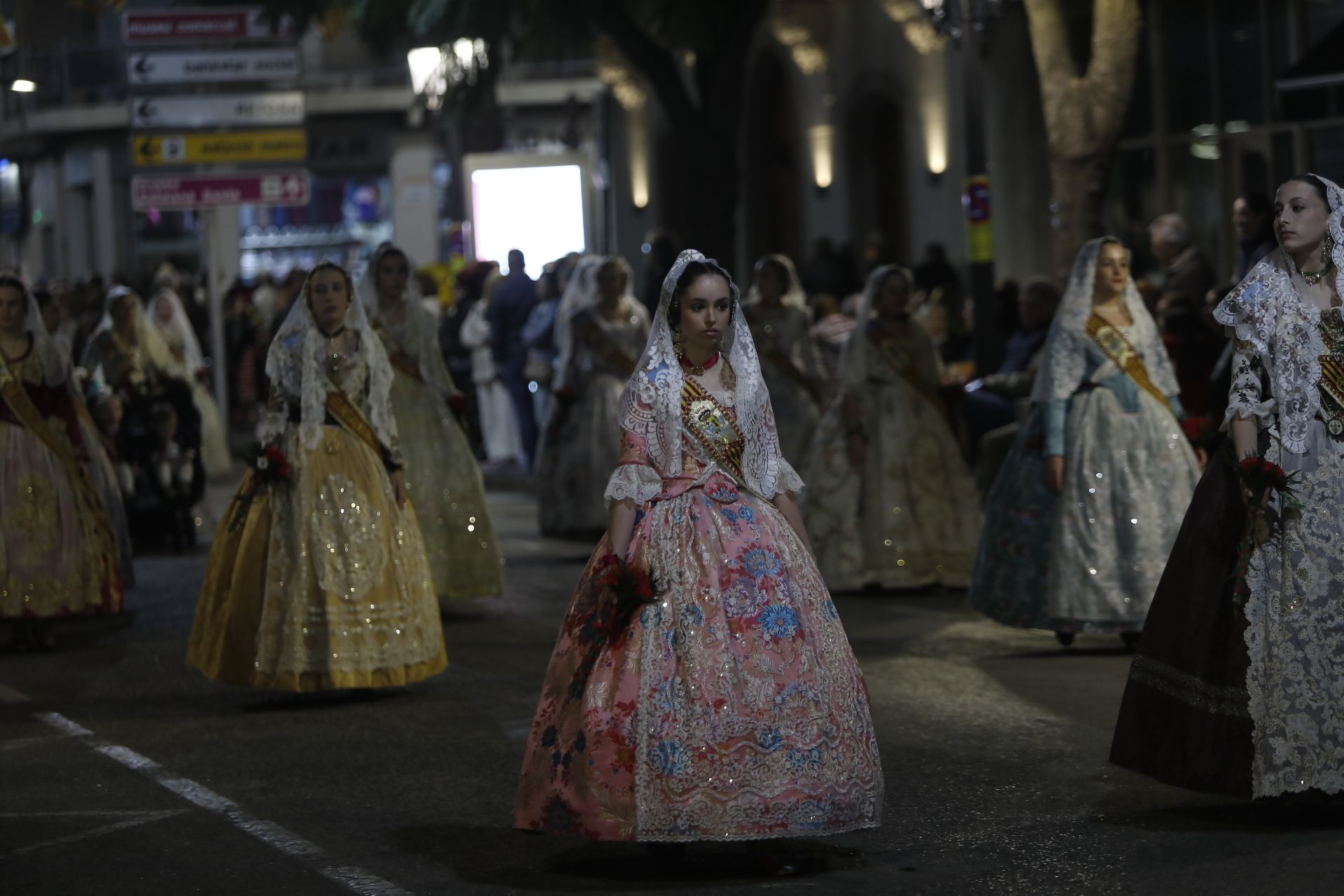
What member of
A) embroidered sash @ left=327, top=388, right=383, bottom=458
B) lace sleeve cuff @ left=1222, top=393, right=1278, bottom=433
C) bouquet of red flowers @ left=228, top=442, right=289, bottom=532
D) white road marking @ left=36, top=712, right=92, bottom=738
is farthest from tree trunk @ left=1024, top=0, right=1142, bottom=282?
lace sleeve cuff @ left=1222, top=393, right=1278, bottom=433

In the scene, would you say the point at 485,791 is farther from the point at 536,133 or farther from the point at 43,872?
the point at 536,133

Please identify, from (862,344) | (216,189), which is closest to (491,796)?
(862,344)

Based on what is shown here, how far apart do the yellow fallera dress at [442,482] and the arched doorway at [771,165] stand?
17.5 metres

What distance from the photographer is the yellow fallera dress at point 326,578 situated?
32.5ft

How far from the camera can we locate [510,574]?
14789 millimetres

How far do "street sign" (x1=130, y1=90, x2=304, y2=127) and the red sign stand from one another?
56 centimetres

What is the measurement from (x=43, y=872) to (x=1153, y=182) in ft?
55.5

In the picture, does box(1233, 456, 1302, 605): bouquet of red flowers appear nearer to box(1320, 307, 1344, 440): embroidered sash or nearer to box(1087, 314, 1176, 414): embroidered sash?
box(1320, 307, 1344, 440): embroidered sash

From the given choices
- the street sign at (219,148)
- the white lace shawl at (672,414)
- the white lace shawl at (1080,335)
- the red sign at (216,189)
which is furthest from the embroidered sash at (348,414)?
the street sign at (219,148)

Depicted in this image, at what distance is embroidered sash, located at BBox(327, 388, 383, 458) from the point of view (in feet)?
33.6

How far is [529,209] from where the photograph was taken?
28.0 meters

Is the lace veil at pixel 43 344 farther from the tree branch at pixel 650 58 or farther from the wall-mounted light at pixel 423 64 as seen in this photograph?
the wall-mounted light at pixel 423 64

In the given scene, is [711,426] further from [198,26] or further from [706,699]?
[198,26]
